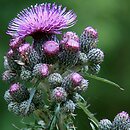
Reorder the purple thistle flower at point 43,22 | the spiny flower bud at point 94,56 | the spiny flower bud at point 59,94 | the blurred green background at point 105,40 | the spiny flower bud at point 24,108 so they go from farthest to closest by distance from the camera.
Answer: the blurred green background at point 105,40 → the purple thistle flower at point 43,22 → the spiny flower bud at point 94,56 → the spiny flower bud at point 24,108 → the spiny flower bud at point 59,94

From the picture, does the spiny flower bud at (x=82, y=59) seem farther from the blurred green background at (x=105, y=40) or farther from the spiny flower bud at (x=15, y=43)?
the blurred green background at (x=105, y=40)

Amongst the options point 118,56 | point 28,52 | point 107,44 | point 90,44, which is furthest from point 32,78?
point 118,56

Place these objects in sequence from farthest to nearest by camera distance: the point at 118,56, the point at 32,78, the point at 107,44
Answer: the point at 118,56
the point at 107,44
the point at 32,78

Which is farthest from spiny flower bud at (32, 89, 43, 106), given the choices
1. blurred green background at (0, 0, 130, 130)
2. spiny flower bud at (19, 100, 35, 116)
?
blurred green background at (0, 0, 130, 130)

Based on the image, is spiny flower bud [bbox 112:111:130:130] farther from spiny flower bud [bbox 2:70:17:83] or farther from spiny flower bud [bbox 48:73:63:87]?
spiny flower bud [bbox 2:70:17:83]

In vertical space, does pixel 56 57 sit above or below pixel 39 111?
above

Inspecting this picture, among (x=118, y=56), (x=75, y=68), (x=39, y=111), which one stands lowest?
(x=39, y=111)

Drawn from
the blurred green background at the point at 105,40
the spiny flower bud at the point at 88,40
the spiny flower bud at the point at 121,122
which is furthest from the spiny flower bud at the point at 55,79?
the blurred green background at the point at 105,40

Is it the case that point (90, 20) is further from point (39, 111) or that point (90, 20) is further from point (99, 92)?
point (39, 111)
